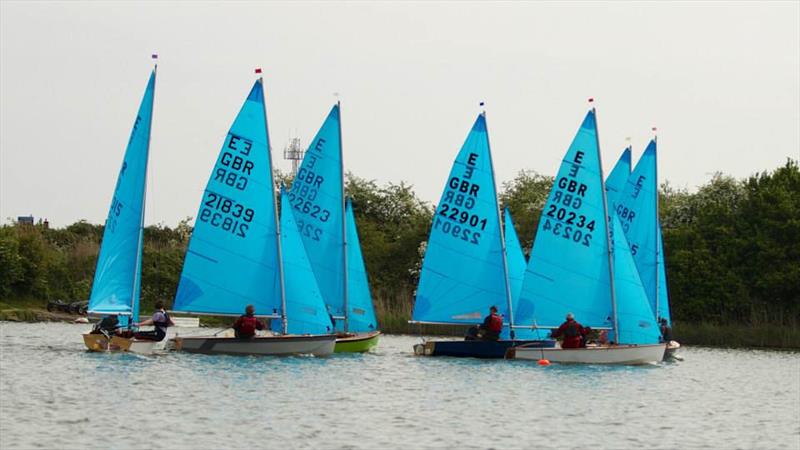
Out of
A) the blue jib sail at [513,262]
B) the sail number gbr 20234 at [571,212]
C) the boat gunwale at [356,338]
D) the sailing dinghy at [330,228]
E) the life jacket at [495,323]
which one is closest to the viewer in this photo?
the life jacket at [495,323]

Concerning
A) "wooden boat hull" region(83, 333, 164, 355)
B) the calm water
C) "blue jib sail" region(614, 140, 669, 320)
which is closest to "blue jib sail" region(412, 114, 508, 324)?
the calm water

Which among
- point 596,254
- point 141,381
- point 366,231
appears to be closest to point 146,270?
point 366,231

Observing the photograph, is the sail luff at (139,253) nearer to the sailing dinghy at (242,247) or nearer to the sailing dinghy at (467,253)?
the sailing dinghy at (242,247)

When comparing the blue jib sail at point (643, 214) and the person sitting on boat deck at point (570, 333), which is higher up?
the blue jib sail at point (643, 214)

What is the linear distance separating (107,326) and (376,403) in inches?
508

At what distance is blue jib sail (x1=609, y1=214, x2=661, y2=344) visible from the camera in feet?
139

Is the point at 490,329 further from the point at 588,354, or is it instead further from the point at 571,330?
the point at 588,354

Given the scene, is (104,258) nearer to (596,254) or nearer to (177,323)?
(596,254)

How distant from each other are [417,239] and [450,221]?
35.9m

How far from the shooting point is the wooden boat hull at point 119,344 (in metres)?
39.9

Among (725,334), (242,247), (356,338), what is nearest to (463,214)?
(356,338)

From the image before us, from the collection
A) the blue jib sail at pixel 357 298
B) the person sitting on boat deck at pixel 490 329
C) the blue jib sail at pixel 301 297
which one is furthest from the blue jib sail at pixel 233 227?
the person sitting on boat deck at pixel 490 329

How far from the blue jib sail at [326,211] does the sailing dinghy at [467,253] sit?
3.01 m

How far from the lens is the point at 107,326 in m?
40.8
